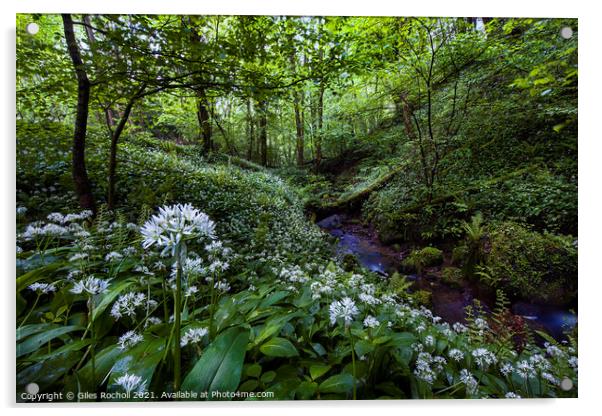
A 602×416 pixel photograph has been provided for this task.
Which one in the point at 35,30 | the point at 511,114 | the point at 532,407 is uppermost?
the point at 35,30

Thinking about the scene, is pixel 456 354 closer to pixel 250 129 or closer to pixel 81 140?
pixel 250 129

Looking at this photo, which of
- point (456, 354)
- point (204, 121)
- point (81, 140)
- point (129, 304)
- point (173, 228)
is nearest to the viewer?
point (173, 228)

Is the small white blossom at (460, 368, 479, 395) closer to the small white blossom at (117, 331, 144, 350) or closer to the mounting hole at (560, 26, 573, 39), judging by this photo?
the small white blossom at (117, 331, 144, 350)

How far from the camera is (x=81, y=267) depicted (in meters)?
1.17

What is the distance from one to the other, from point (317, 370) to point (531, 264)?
1.58 metres

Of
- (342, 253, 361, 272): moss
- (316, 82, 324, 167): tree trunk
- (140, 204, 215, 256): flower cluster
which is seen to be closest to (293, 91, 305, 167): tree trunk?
(316, 82, 324, 167): tree trunk

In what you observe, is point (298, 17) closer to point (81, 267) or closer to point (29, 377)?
point (81, 267)

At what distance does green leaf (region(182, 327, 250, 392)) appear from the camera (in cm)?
92

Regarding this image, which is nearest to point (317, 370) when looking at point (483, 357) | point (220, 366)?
point (220, 366)

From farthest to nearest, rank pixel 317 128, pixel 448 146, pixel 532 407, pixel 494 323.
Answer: pixel 317 128, pixel 448 146, pixel 494 323, pixel 532 407

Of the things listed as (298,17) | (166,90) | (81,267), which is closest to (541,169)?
(298,17)

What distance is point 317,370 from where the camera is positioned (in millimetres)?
996

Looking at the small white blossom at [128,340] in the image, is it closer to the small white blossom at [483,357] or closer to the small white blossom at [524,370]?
the small white blossom at [483,357]

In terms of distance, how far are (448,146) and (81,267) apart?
2389 mm
